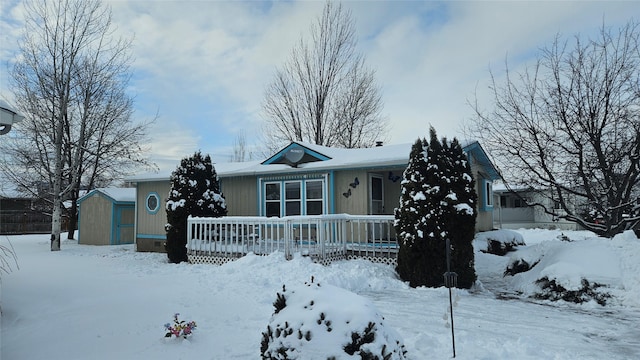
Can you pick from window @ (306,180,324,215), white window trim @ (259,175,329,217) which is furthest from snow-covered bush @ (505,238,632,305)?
window @ (306,180,324,215)

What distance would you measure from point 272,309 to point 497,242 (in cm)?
1053

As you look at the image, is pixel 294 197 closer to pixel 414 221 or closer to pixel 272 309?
pixel 414 221

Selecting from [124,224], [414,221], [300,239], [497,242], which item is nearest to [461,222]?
[414,221]

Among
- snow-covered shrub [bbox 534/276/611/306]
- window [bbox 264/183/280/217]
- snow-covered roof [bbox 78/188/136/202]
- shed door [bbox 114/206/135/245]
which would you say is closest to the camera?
snow-covered shrub [bbox 534/276/611/306]

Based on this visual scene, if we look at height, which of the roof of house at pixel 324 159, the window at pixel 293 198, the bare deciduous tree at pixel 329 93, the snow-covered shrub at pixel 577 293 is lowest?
the snow-covered shrub at pixel 577 293

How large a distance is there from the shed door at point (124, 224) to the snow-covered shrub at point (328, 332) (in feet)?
58.9

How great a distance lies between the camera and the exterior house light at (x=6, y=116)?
4.91m

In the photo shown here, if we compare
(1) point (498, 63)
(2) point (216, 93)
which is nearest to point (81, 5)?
(2) point (216, 93)

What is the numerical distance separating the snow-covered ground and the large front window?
10.9 ft

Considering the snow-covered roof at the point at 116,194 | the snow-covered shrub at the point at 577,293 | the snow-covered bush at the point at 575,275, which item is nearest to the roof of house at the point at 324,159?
the snow-covered bush at the point at 575,275

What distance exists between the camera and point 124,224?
19.4 metres

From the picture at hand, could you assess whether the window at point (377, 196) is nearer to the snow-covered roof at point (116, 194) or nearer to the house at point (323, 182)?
the house at point (323, 182)

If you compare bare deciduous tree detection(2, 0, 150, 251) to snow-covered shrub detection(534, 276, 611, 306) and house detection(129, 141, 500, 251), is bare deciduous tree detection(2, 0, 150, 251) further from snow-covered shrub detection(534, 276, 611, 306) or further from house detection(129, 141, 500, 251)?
snow-covered shrub detection(534, 276, 611, 306)

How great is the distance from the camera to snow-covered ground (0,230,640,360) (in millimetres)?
4383
